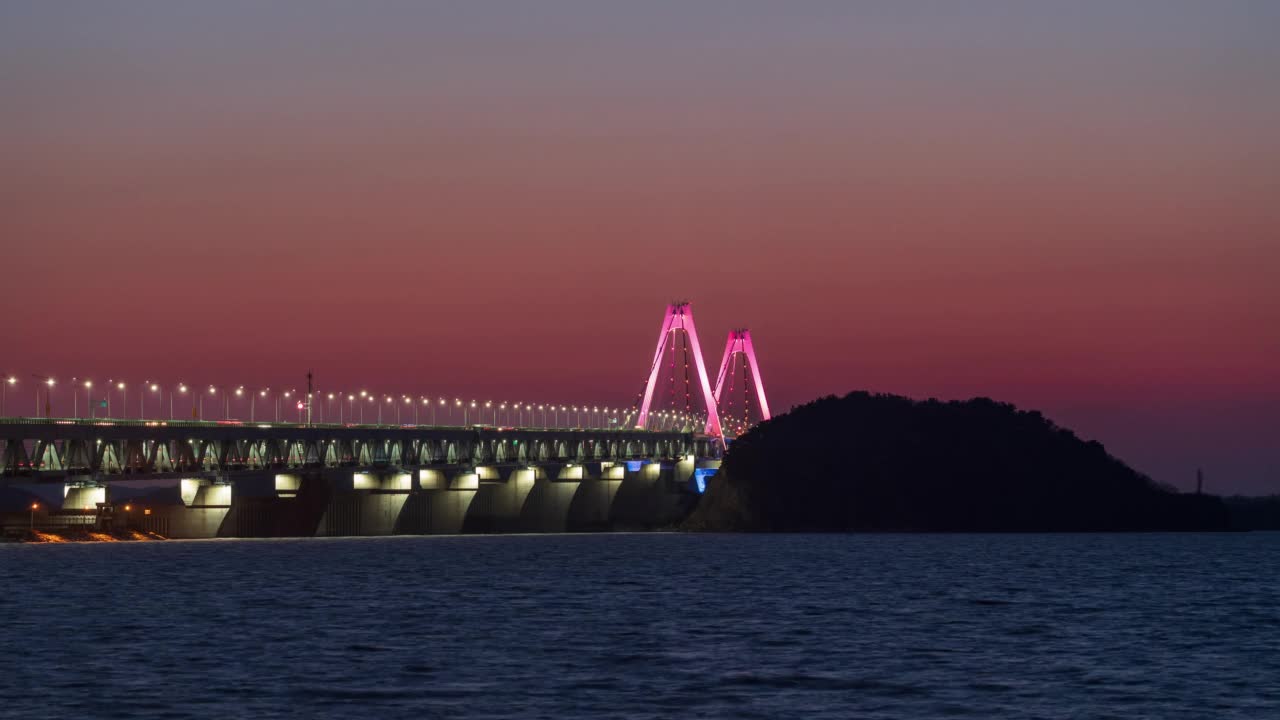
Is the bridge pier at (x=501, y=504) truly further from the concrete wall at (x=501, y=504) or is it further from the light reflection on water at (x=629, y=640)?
the light reflection on water at (x=629, y=640)

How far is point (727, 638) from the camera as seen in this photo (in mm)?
57688

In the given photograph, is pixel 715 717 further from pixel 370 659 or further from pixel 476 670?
pixel 370 659

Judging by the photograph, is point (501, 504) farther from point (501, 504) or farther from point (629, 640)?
point (629, 640)

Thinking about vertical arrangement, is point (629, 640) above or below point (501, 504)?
below

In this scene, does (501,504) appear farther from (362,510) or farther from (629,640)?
(629,640)

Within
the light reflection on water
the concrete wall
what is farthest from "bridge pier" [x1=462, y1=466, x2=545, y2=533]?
the light reflection on water

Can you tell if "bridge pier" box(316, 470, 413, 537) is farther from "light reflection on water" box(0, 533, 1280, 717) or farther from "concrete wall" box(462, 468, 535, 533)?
"light reflection on water" box(0, 533, 1280, 717)

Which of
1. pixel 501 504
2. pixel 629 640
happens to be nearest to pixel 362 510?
pixel 501 504

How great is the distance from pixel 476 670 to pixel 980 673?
1298cm

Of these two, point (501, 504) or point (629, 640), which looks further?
point (501, 504)

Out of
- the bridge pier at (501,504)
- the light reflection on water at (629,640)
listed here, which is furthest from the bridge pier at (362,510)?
the light reflection on water at (629,640)

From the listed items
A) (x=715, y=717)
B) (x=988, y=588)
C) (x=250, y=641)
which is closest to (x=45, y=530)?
(x=988, y=588)

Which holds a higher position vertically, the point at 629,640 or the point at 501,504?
the point at 501,504

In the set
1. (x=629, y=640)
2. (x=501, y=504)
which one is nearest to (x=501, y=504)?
(x=501, y=504)
